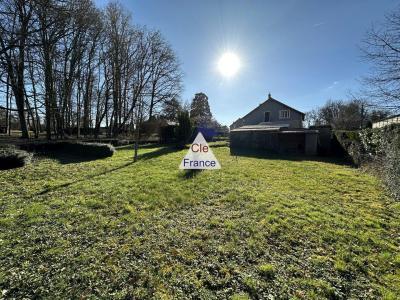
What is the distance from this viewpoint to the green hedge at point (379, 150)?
707 centimetres

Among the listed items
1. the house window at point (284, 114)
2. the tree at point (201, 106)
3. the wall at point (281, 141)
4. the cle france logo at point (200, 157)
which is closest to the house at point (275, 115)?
the house window at point (284, 114)

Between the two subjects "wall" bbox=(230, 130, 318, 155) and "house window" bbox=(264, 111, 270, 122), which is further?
"house window" bbox=(264, 111, 270, 122)

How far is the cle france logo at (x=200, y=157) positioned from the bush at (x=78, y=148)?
276 inches

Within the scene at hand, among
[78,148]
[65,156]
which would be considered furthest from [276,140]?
[65,156]

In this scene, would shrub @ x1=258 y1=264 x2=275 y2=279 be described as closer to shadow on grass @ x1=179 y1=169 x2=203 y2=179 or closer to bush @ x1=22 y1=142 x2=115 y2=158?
shadow on grass @ x1=179 y1=169 x2=203 y2=179

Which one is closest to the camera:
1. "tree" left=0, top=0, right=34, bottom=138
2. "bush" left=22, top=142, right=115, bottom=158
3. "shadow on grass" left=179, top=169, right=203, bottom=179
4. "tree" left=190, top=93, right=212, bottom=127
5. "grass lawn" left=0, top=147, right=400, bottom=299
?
"grass lawn" left=0, top=147, right=400, bottom=299

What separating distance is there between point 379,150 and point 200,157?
329 inches

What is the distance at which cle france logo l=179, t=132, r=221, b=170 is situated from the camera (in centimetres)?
746

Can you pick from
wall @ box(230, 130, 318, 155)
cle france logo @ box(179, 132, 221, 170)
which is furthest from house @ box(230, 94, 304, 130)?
cle france logo @ box(179, 132, 221, 170)

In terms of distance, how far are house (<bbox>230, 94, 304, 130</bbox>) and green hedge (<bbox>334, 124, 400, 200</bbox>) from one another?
11923 millimetres

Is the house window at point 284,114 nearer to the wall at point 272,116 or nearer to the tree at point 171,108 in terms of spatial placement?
the wall at point 272,116

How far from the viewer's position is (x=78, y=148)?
13.1 m

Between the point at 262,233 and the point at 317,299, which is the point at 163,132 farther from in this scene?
the point at 317,299

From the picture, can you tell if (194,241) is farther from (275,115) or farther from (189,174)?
(275,115)
